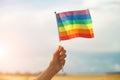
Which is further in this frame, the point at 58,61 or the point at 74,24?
the point at 74,24

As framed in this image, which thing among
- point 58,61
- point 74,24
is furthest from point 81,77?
point 58,61

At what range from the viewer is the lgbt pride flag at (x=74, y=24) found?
6.81 ft

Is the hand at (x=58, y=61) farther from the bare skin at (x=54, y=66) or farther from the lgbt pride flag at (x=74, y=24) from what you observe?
the lgbt pride flag at (x=74, y=24)

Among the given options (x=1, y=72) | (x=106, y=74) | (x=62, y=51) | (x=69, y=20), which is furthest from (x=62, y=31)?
(x=1, y=72)

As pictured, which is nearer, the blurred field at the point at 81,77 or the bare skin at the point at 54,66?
the bare skin at the point at 54,66

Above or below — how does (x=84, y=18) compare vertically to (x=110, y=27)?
below

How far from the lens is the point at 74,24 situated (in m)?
2.13

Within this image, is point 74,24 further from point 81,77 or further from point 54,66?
point 81,77

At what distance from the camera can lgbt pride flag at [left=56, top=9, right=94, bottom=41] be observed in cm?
208

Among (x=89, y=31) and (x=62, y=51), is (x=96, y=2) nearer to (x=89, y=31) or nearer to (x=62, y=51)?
(x=89, y=31)

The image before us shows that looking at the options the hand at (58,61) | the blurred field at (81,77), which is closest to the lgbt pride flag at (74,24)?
the hand at (58,61)

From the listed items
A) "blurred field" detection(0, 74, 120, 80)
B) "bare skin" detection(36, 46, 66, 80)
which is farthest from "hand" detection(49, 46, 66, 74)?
"blurred field" detection(0, 74, 120, 80)

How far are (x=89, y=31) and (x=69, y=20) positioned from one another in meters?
0.16

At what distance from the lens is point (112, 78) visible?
3107 millimetres
